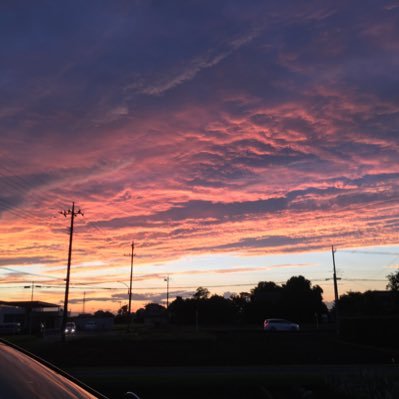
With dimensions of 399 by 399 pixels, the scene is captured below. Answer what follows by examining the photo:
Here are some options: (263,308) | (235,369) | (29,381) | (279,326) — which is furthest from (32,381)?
(263,308)

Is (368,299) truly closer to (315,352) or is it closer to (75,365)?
(315,352)

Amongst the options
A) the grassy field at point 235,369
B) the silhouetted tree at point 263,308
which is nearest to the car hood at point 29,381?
the grassy field at point 235,369

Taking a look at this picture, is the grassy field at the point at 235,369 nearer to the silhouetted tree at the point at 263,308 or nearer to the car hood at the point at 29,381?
the car hood at the point at 29,381

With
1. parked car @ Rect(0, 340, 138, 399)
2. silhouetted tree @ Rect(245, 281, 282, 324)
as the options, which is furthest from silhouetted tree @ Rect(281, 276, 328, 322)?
parked car @ Rect(0, 340, 138, 399)

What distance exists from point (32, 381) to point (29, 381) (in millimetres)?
34

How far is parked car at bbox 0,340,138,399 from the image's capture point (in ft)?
8.89

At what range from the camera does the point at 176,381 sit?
11281 millimetres

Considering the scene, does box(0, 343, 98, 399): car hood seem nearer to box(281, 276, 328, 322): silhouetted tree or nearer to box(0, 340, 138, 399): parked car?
box(0, 340, 138, 399): parked car

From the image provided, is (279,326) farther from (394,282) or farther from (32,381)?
(32,381)

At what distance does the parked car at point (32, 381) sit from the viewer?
271 cm

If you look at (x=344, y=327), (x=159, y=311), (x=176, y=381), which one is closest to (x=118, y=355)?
(x=176, y=381)

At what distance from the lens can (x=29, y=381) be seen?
2926 mm

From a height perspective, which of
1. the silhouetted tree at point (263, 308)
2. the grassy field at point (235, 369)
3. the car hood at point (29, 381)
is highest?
the silhouetted tree at point (263, 308)

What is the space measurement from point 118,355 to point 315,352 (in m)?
11.7
